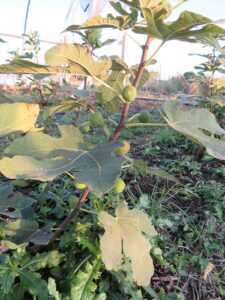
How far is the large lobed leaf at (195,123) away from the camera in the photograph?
84cm

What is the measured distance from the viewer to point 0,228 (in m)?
1.27

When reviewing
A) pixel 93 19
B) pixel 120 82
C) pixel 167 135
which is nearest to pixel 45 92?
pixel 167 135

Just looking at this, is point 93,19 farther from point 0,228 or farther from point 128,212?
point 0,228

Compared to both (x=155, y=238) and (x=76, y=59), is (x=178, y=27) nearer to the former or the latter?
(x=76, y=59)

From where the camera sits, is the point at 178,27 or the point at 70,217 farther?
the point at 70,217

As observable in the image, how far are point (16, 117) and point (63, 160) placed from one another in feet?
0.86

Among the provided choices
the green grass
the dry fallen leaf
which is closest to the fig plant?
the dry fallen leaf

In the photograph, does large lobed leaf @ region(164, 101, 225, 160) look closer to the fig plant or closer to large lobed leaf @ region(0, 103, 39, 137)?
the fig plant

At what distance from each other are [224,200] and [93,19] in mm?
1370

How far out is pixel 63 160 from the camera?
0.84 m

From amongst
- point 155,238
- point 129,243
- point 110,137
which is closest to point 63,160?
point 110,137

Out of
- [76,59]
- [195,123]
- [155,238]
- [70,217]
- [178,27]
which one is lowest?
[155,238]

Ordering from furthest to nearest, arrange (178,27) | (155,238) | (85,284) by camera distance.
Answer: (155,238) → (85,284) → (178,27)

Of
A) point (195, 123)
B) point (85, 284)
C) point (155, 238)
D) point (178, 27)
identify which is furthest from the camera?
point (155, 238)
